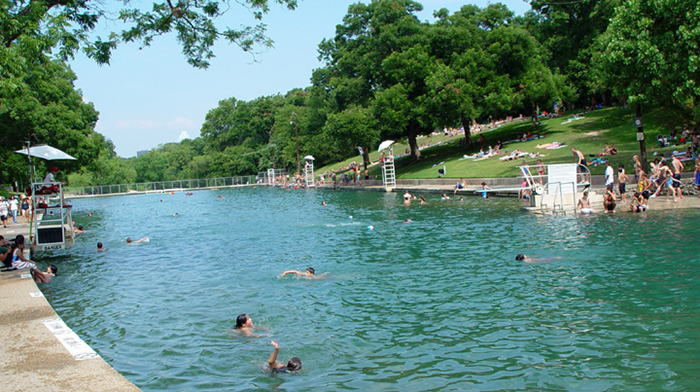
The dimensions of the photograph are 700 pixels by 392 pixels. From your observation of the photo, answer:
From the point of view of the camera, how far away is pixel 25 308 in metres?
9.30

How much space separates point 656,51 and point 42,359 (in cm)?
2558

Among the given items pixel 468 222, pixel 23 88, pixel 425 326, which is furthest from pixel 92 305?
pixel 468 222

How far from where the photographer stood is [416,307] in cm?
1074

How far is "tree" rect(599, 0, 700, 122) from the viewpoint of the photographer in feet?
72.1

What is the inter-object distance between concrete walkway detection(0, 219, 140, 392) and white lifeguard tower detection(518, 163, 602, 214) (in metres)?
20.1

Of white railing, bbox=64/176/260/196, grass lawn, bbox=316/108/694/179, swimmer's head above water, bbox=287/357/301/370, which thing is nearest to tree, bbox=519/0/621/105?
grass lawn, bbox=316/108/694/179

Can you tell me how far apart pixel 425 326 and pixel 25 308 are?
7.35m

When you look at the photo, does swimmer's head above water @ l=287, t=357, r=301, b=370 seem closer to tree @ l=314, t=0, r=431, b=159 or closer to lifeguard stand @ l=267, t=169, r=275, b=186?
tree @ l=314, t=0, r=431, b=159

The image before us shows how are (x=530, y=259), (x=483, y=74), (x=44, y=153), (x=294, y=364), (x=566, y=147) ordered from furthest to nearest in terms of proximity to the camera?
(x=483, y=74) < (x=566, y=147) < (x=44, y=153) < (x=530, y=259) < (x=294, y=364)

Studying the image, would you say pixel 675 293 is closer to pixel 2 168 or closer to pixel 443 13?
pixel 2 168

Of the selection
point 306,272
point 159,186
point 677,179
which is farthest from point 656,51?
point 159,186

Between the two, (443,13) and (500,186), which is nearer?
(500,186)

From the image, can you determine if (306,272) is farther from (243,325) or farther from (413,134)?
(413,134)

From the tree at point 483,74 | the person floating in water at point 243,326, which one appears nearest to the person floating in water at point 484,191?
the tree at point 483,74
